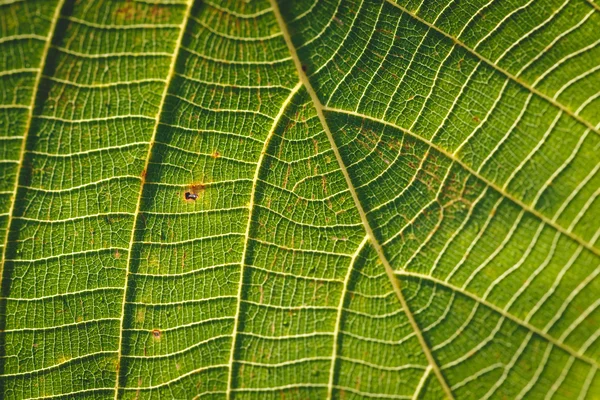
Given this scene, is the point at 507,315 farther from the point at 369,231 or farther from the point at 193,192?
the point at 193,192

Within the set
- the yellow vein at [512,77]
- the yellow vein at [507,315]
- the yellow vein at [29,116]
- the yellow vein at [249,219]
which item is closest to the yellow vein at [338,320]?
the yellow vein at [507,315]

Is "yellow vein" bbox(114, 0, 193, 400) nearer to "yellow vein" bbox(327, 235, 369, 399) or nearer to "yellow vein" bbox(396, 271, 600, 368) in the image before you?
"yellow vein" bbox(327, 235, 369, 399)

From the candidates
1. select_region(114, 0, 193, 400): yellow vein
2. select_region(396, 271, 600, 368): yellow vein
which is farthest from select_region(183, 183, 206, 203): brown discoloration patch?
select_region(396, 271, 600, 368): yellow vein

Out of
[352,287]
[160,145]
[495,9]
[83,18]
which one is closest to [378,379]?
[352,287]

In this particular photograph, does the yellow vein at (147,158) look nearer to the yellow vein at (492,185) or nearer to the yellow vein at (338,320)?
the yellow vein at (492,185)

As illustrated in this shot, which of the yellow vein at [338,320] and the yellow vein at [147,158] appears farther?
the yellow vein at [338,320]

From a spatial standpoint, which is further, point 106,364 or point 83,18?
point 106,364

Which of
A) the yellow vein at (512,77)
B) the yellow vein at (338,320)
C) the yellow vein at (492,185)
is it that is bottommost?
the yellow vein at (338,320)

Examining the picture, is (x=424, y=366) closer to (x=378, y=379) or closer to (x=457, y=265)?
(x=378, y=379)
